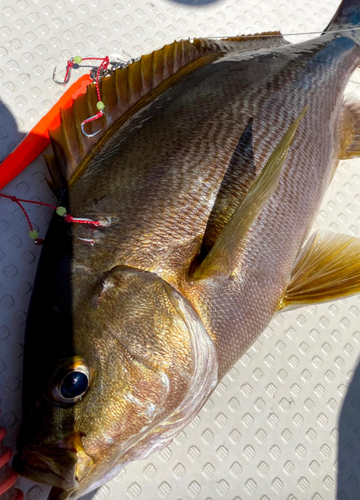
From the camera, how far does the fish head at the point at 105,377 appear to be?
105 cm

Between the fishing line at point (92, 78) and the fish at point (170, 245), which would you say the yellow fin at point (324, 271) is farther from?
the fishing line at point (92, 78)

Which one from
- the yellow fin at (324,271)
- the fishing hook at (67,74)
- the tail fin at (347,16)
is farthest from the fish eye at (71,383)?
the tail fin at (347,16)

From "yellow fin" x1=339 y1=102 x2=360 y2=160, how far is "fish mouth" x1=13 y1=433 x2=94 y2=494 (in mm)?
1696

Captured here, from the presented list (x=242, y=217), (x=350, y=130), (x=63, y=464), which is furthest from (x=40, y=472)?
(x=350, y=130)

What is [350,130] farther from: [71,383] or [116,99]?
[71,383]

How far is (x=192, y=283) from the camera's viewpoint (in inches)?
49.9

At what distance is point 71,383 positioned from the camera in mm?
1067

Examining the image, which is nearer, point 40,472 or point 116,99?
point 40,472

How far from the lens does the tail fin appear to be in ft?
6.73

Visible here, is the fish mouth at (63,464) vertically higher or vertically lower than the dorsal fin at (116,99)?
lower

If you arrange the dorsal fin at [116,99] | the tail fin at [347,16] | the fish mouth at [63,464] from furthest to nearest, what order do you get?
the tail fin at [347,16] < the dorsal fin at [116,99] < the fish mouth at [63,464]

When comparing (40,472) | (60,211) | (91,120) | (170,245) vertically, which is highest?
(91,120)

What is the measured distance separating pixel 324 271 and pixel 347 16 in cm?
145

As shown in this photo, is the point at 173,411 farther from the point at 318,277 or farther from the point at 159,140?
the point at 159,140
